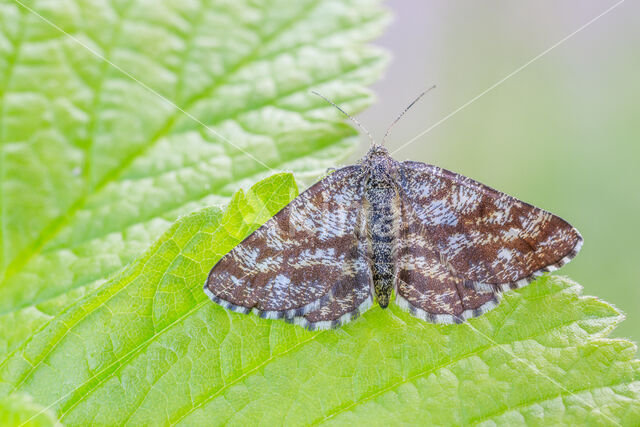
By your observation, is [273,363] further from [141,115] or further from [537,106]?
[537,106]

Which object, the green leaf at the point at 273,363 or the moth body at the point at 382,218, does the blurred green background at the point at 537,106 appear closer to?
the moth body at the point at 382,218

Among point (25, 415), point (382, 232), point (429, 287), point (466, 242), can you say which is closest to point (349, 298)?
point (429, 287)

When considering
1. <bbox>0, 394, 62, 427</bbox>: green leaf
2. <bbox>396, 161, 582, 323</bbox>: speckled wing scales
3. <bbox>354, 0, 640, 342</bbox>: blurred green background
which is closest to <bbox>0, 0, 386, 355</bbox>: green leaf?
<bbox>396, 161, 582, 323</bbox>: speckled wing scales

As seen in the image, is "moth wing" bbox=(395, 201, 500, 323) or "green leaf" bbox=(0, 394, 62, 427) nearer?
"green leaf" bbox=(0, 394, 62, 427)

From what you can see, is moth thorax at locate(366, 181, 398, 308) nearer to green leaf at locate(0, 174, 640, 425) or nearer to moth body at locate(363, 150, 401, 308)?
moth body at locate(363, 150, 401, 308)

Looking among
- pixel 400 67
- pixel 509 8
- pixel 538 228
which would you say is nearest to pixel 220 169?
pixel 538 228

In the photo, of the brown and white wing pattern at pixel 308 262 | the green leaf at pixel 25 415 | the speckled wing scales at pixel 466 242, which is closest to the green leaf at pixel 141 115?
the brown and white wing pattern at pixel 308 262
